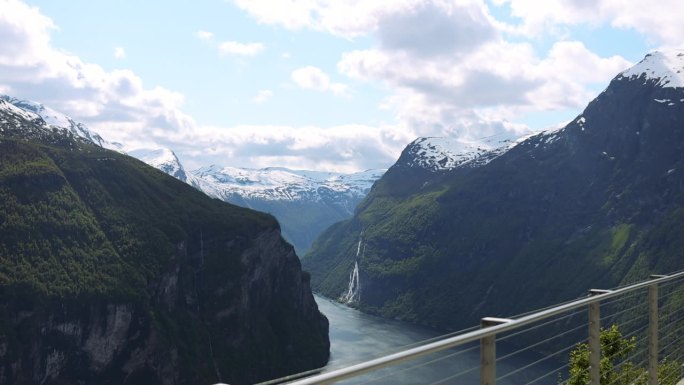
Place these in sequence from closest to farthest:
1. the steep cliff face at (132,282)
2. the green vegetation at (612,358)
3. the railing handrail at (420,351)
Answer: the railing handrail at (420,351) < the green vegetation at (612,358) < the steep cliff face at (132,282)

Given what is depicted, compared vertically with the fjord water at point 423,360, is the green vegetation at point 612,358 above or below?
above

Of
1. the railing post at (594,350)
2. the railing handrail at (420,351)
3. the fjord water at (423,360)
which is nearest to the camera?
the railing handrail at (420,351)

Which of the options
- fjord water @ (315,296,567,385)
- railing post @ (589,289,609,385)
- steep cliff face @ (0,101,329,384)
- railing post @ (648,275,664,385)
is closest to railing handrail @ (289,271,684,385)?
railing post @ (589,289,609,385)

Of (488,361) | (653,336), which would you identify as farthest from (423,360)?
(488,361)

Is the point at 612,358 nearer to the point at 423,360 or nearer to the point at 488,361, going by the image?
the point at 488,361

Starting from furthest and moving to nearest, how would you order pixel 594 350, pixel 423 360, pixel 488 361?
pixel 423 360, pixel 594 350, pixel 488 361

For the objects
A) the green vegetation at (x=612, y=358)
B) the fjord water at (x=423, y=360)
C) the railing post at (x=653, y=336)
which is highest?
the railing post at (x=653, y=336)

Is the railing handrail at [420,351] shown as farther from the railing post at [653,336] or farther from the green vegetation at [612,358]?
the green vegetation at [612,358]

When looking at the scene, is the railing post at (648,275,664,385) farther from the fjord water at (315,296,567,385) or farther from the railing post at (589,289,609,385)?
the fjord water at (315,296,567,385)

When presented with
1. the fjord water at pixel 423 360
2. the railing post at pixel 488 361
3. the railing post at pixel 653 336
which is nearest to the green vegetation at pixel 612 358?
the railing post at pixel 653 336
